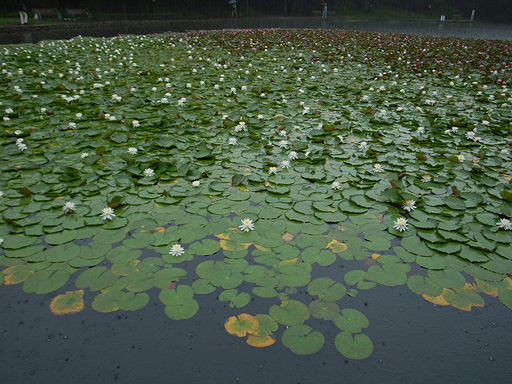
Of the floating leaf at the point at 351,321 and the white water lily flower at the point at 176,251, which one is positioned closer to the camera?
the floating leaf at the point at 351,321

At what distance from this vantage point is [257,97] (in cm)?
530

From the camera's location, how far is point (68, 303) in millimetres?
1707

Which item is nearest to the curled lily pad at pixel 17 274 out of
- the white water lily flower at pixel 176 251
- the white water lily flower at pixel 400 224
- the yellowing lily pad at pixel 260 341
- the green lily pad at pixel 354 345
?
the white water lily flower at pixel 176 251

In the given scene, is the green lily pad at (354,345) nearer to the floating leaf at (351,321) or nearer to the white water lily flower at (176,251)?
the floating leaf at (351,321)

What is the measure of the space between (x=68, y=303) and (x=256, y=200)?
1.44m

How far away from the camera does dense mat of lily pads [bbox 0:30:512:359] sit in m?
1.81

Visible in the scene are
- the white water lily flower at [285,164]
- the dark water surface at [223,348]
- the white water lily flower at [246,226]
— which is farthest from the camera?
the white water lily flower at [285,164]

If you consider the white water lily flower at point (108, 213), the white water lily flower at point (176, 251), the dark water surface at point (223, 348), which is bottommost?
the dark water surface at point (223, 348)

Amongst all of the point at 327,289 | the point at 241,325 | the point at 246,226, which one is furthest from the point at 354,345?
the point at 246,226

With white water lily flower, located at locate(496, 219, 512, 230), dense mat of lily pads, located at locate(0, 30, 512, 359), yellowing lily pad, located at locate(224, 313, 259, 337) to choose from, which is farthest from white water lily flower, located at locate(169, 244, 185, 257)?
white water lily flower, located at locate(496, 219, 512, 230)

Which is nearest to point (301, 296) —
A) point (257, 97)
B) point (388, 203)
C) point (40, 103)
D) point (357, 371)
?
point (357, 371)

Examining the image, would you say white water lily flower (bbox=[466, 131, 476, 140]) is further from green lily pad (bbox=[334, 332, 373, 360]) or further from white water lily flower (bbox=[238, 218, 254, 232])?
green lily pad (bbox=[334, 332, 373, 360])

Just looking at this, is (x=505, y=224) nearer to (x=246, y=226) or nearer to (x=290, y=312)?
(x=290, y=312)

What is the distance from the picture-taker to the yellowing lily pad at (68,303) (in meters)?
1.68
